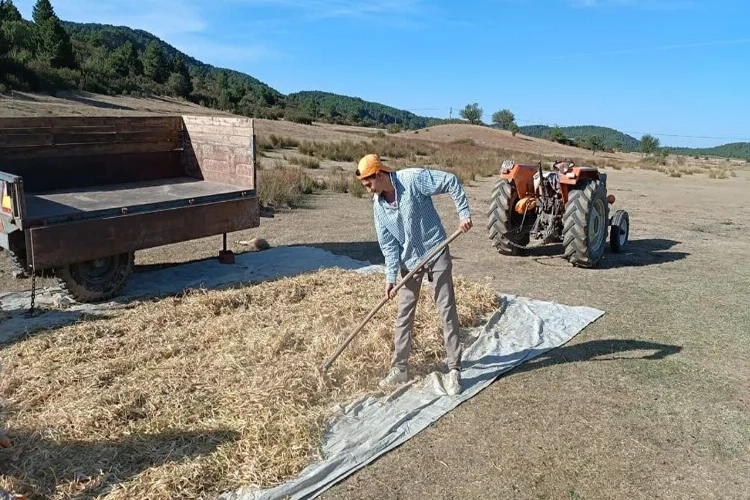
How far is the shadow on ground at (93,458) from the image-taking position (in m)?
3.03

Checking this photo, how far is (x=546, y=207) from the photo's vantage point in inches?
325

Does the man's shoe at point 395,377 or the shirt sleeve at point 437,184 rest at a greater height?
the shirt sleeve at point 437,184

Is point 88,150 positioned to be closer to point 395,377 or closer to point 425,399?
point 395,377

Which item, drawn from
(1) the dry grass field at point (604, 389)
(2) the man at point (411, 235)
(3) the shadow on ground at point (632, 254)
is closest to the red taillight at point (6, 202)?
(1) the dry grass field at point (604, 389)

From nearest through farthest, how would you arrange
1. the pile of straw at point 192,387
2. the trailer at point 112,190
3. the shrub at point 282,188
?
1. the pile of straw at point 192,387
2. the trailer at point 112,190
3. the shrub at point 282,188

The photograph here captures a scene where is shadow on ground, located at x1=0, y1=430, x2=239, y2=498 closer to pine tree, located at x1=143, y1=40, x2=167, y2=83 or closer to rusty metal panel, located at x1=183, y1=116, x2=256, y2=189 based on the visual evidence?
rusty metal panel, located at x1=183, y1=116, x2=256, y2=189

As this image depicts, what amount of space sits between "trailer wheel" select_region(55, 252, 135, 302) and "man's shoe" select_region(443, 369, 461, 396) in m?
3.71

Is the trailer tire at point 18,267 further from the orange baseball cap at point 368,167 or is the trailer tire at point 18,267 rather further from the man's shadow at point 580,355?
the man's shadow at point 580,355

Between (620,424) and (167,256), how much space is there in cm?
605

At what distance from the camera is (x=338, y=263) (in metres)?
7.66

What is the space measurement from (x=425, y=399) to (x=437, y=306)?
24.7 inches

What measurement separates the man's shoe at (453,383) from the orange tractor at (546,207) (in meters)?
3.96

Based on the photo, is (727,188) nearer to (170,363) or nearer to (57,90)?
(170,363)

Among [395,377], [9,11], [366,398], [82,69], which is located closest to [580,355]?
[395,377]
